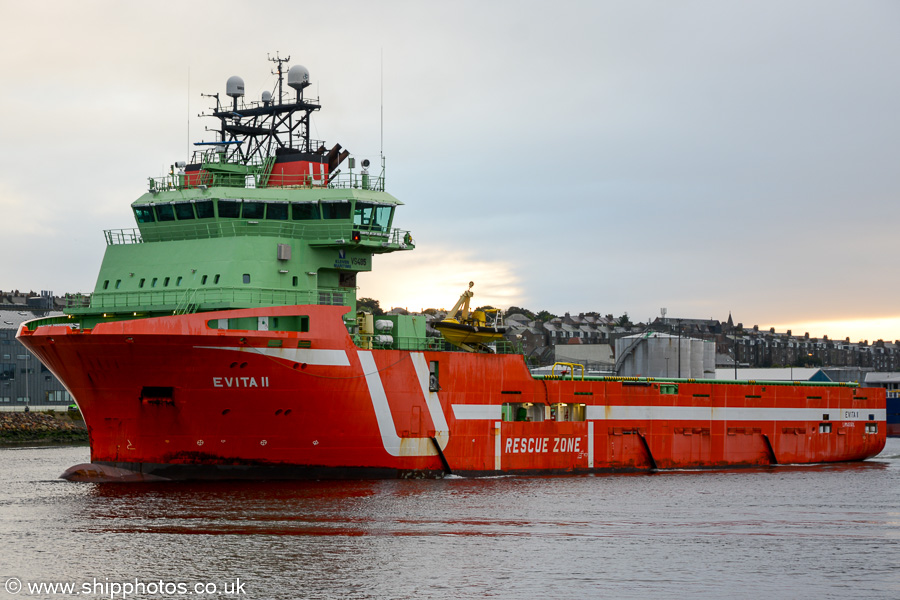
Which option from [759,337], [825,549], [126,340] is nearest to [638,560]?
[825,549]

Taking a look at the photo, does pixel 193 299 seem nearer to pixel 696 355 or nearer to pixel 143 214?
pixel 143 214

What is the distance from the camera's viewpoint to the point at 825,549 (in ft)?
69.6

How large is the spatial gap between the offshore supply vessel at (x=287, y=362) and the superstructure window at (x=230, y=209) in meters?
0.04

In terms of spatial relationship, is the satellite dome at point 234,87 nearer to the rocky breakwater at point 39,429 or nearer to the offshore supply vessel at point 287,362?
the offshore supply vessel at point 287,362

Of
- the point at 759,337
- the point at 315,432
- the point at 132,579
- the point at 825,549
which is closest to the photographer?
the point at 132,579

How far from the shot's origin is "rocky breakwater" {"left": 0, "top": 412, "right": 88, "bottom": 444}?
55.7 metres

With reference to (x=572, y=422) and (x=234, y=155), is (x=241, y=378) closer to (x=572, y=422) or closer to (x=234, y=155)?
(x=234, y=155)

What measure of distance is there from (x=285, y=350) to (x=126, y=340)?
3.72m

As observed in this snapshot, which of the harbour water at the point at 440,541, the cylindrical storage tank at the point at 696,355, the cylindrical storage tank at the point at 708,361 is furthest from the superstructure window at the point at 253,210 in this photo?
the cylindrical storage tank at the point at 708,361

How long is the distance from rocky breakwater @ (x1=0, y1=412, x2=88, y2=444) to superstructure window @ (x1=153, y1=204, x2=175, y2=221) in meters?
28.9

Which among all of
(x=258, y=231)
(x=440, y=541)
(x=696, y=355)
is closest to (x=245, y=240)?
(x=258, y=231)

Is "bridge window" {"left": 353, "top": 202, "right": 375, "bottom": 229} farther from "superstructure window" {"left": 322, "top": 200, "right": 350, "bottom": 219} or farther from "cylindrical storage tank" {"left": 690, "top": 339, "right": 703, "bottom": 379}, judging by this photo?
"cylindrical storage tank" {"left": 690, "top": 339, "right": 703, "bottom": 379}

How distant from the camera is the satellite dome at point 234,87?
33250mm

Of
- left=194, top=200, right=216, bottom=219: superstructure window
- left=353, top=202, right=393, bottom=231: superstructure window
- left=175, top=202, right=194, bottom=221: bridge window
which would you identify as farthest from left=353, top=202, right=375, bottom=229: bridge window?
left=175, top=202, right=194, bottom=221: bridge window
